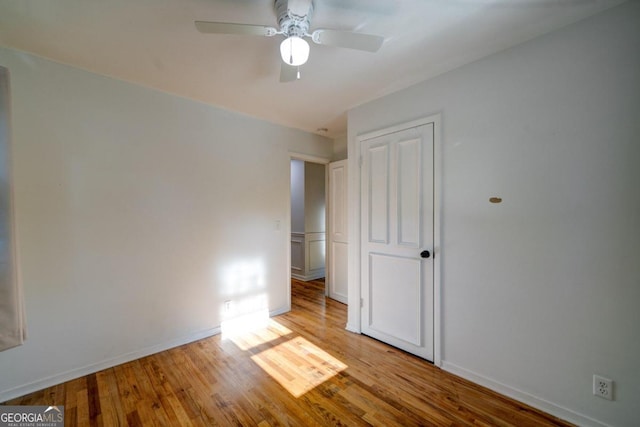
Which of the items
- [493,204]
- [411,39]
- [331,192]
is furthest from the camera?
[331,192]

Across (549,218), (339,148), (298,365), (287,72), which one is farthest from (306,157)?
(549,218)

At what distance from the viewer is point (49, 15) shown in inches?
60.8

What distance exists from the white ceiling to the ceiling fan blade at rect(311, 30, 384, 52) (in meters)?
0.19

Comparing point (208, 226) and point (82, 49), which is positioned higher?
point (82, 49)

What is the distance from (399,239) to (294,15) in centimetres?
192

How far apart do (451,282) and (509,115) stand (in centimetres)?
133

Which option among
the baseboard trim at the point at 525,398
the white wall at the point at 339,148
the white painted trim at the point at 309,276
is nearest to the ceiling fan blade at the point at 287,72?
the white wall at the point at 339,148

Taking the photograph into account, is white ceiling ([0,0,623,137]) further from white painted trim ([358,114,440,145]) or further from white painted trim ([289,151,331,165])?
white painted trim ([289,151,331,165])

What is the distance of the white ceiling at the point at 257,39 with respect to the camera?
1490 mm

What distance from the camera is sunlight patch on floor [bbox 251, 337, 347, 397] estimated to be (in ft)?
6.63

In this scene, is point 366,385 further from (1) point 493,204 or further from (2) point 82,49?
(2) point 82,49

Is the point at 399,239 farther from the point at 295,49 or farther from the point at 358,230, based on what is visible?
the point at 295,49

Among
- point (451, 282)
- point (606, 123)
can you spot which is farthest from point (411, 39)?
point (451, 282)

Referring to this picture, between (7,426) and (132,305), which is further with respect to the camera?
(132,305)
